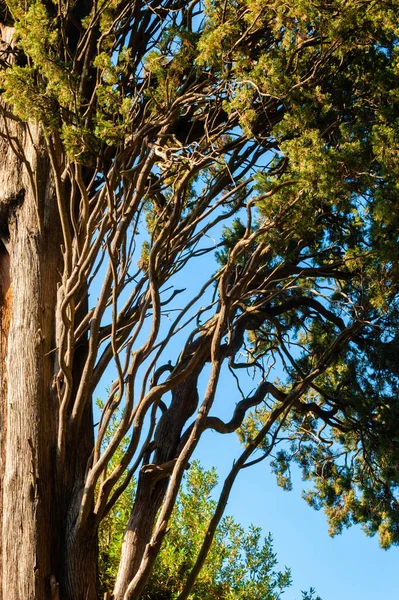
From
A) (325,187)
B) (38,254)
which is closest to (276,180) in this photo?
(325,187)

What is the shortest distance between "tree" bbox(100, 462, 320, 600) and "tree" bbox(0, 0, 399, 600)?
6.95 feet

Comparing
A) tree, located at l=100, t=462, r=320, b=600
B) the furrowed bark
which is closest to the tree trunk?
the furrowed bark

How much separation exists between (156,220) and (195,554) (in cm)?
376

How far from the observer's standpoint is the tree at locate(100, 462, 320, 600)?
745 centimetres

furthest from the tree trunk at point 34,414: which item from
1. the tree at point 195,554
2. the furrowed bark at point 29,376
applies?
the tree at point 195,554

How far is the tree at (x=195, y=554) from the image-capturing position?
745 centimetres

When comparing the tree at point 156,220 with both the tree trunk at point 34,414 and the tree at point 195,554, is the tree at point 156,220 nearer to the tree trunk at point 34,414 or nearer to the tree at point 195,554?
the tree trunk at point 34,414

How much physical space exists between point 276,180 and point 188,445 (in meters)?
1.71

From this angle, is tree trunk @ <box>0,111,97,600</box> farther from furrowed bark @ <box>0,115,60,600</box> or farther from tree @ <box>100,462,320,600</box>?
tree @ <box>100,462,320,600</box>

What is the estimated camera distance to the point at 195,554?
7.65 m

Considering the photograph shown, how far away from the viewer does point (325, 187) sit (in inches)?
179

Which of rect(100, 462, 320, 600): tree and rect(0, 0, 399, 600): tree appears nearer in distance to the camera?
rect(0, 0, 399, 600): tree

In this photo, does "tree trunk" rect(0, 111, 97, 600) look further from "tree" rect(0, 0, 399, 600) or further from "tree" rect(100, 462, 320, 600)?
"tree" rect(100, 462, 320, 600)

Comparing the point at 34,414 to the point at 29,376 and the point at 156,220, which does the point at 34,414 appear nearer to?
the point at 29,376
